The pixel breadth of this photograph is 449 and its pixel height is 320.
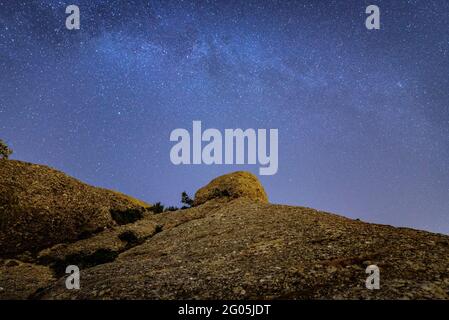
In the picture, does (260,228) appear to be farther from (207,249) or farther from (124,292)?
(124,292)

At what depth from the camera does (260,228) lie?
20594 millimetres

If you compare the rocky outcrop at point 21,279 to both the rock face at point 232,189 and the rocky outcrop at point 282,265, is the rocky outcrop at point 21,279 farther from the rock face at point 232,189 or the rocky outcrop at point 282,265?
the rock face at point 232,189

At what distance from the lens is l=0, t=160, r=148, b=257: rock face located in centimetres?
2475

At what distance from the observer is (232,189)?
33.9 meters

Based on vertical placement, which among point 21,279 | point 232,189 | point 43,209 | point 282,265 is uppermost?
point 232,189

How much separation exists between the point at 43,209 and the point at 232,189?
1630 centimetres

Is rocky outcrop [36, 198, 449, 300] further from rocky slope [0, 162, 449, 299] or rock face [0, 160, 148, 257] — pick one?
rock face [0, 160, 148, 257]

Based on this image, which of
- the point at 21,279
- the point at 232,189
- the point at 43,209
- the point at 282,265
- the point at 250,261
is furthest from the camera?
the point at 232,189

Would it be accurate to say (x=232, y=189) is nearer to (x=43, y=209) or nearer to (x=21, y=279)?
(x=43, y=209)

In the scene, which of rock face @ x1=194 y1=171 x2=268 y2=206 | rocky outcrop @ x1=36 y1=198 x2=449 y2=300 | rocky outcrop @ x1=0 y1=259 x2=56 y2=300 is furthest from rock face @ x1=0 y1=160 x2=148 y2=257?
rocky outcrop @ x1=36 y1=198 x2=449 y2=300

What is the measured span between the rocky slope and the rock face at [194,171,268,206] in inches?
267

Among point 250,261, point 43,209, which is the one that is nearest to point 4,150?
point 43,209
